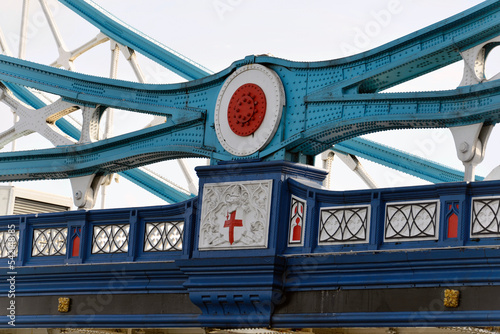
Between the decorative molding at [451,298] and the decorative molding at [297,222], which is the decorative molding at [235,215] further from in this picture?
the decorative molding at [451,298]

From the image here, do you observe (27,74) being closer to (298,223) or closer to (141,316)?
(141,316)

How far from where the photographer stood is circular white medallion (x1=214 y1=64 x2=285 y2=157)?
16.6 metres

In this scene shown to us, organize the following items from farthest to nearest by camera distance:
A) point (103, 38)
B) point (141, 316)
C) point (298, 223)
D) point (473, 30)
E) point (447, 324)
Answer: point (103, 38)
point (141, 316)
point (298, 223)
point (473, 30)
point (447, 324)

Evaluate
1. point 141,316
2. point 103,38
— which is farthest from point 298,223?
point 103,38

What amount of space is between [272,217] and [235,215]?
0.64 m

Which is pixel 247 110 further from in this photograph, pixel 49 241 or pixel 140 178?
pixel 140 178

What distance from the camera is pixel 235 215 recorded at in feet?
52.9

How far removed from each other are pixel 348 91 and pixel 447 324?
4.07 m

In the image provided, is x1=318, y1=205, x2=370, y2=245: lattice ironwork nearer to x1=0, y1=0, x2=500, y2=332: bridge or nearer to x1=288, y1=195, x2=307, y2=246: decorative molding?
x1=0, y1=0, x2=500, y2=332: bridge

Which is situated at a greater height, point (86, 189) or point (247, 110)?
point (247, 110)

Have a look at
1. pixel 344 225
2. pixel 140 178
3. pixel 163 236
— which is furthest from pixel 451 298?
pixel 140 178

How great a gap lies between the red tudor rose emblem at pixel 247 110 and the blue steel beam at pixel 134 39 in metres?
5.06

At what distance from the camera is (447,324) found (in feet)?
45.4

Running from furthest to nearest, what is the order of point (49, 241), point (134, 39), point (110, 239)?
point (134, 39) → point (49, 241) → point (110, 239)
